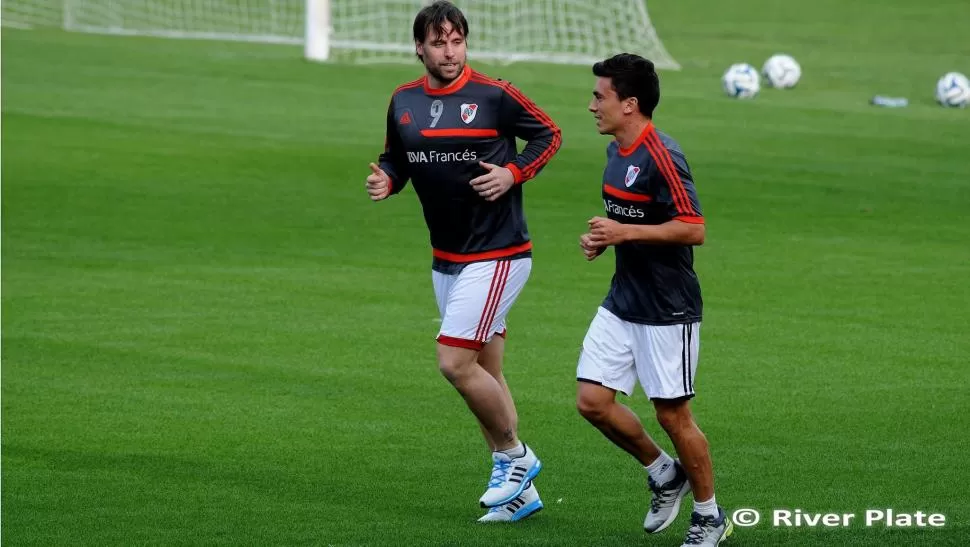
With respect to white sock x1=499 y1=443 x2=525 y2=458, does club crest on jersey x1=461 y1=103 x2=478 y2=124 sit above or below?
above

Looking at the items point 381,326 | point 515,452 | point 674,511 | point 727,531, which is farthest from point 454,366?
point 381,326

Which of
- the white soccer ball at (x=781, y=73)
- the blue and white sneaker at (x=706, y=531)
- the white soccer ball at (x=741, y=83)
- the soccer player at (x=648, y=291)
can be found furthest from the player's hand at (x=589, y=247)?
the white soccer ball at (x=781, y=73)

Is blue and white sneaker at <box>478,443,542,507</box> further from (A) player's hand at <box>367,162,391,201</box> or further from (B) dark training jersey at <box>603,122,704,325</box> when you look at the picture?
(A) player's hand at <box>367,162,391,201</box>

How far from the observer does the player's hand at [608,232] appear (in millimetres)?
6832

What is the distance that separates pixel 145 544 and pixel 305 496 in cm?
96

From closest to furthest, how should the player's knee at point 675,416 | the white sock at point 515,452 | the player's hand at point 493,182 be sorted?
1. the player's knee at point 675,416
2. the player's hand at point 493,182
3. the white sock at point 515,452

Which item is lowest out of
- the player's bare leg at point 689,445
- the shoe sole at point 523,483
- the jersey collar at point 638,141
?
the shoe sole at point 523,483

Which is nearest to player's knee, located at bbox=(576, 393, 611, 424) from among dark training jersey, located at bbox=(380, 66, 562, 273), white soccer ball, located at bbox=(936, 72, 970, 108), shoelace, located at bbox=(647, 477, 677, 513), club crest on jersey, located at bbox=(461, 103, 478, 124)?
shoelace, located at bbox=(647, 477, 677, 513)

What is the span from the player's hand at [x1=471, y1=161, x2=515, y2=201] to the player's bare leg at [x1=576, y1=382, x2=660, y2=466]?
92 centimetres

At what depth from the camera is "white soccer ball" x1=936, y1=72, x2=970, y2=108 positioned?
26094 millimetres

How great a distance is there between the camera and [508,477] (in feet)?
25.3

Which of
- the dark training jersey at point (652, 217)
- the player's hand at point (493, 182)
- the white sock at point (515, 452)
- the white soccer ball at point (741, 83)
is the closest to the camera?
the dark training jersey at point (652, 217)

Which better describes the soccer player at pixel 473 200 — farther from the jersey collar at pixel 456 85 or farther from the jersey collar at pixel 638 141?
the jersey collar at pixel 638 141

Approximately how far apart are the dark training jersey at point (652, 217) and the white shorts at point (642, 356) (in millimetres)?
48
